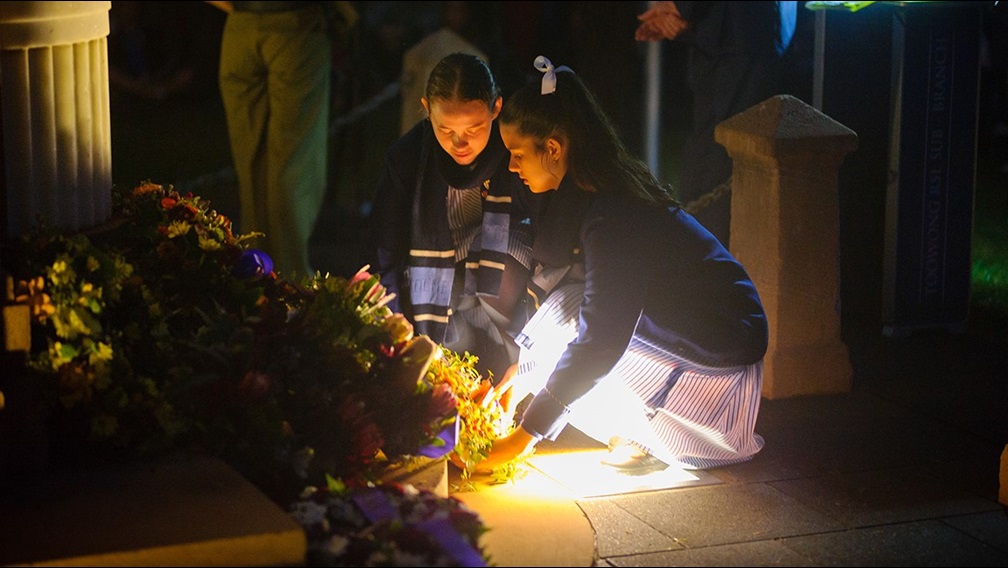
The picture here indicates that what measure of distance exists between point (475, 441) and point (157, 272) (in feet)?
3.75

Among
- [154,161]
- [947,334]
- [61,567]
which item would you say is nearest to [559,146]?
[61,567]

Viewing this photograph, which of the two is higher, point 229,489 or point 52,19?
point 52,19

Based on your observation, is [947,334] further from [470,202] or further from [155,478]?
[155,478]

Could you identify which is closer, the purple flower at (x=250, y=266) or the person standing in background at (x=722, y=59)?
the purple flower at (x=250, y=266)

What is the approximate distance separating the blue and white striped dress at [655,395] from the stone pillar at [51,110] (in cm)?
153

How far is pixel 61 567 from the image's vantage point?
357 centimetres

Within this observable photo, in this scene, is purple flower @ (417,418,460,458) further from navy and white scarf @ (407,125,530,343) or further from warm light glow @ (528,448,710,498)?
navy and white scarf @ (407,125,530,343)

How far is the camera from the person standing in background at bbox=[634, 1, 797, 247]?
24.3 ft

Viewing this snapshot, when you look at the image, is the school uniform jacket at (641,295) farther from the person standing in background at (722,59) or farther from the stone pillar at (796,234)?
the person standing in background at (722,59)

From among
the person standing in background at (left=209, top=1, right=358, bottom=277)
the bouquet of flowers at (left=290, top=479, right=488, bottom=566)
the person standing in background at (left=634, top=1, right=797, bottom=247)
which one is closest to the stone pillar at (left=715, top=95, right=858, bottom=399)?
the person standing in background at (left=634, top=1, right=797, bottom=247)

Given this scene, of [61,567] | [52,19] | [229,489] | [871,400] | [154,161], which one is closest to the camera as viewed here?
[61,567]

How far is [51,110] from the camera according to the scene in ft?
14.3

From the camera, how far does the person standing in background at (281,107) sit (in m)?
7.21

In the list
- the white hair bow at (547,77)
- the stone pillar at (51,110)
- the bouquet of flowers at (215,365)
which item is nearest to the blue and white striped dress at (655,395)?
the bouquet of flowers at (215,365)
